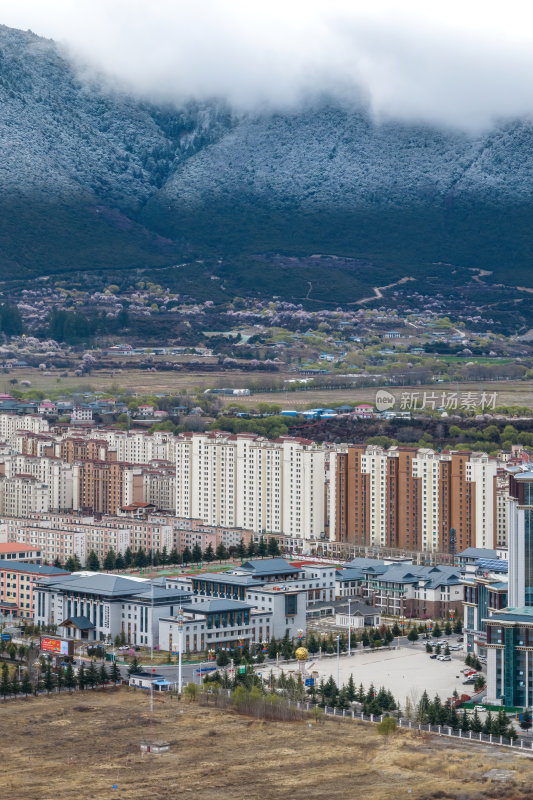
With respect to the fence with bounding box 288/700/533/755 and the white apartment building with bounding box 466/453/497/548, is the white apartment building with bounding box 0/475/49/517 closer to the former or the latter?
the white apartment building with bounding box 466/453/497/548

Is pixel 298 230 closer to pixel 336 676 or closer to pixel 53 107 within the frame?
pixel 53 107

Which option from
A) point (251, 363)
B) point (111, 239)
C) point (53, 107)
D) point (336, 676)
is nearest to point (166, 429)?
point (251, 363)

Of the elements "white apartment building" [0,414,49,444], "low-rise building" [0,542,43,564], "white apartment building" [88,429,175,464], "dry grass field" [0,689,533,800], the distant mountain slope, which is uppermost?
the distant mountain slope

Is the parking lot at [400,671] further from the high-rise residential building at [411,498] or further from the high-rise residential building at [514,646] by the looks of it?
the high-rise residential building at [411,498]

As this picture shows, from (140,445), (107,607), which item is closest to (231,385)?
(140,445)

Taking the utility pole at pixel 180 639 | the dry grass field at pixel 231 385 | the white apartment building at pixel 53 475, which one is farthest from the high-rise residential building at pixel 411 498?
the dry grass field at pixel 231 385

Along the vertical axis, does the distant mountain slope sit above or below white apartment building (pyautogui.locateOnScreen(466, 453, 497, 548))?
above

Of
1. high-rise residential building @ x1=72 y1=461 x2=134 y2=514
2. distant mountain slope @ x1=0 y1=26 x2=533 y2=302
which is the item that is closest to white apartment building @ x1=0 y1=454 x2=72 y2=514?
high-rise residential building @ x1=72 y1=461 x2=134 y2=514
